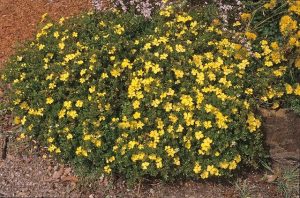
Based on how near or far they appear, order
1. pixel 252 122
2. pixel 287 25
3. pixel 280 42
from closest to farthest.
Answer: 1. pixel 252 122
2. pixel 287 25
3. pixel 280 42

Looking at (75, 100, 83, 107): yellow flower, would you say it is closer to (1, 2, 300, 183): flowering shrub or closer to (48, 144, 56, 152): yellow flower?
(1, 2, 300, 183): flowering shrub

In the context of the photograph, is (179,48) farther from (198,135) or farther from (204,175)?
(204,175)

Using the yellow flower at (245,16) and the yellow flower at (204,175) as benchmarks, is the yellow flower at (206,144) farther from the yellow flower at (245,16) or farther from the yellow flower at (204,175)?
the yellow flower at (245,16)

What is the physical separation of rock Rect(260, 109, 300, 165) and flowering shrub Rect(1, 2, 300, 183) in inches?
7.7

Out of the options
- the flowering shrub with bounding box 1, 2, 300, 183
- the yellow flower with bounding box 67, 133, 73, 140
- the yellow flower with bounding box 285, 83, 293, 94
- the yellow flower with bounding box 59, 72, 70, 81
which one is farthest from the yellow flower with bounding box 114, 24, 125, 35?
the yellow flower with bounding box 285, 83, 293, 94

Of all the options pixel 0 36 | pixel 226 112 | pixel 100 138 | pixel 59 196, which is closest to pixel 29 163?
pixel 59 196

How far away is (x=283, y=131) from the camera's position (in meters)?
4.97

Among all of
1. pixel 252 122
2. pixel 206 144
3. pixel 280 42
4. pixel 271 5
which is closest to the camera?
pixel 206 144

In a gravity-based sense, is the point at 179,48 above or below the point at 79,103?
above

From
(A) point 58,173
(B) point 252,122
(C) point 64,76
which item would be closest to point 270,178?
(B) point 252,122

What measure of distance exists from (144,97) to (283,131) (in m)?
1.44

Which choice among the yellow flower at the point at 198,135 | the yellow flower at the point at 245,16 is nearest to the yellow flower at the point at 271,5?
the yellow flower at the point at 245,16

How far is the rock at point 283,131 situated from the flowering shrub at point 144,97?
0.20 meters

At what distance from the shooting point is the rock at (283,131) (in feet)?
16.3
